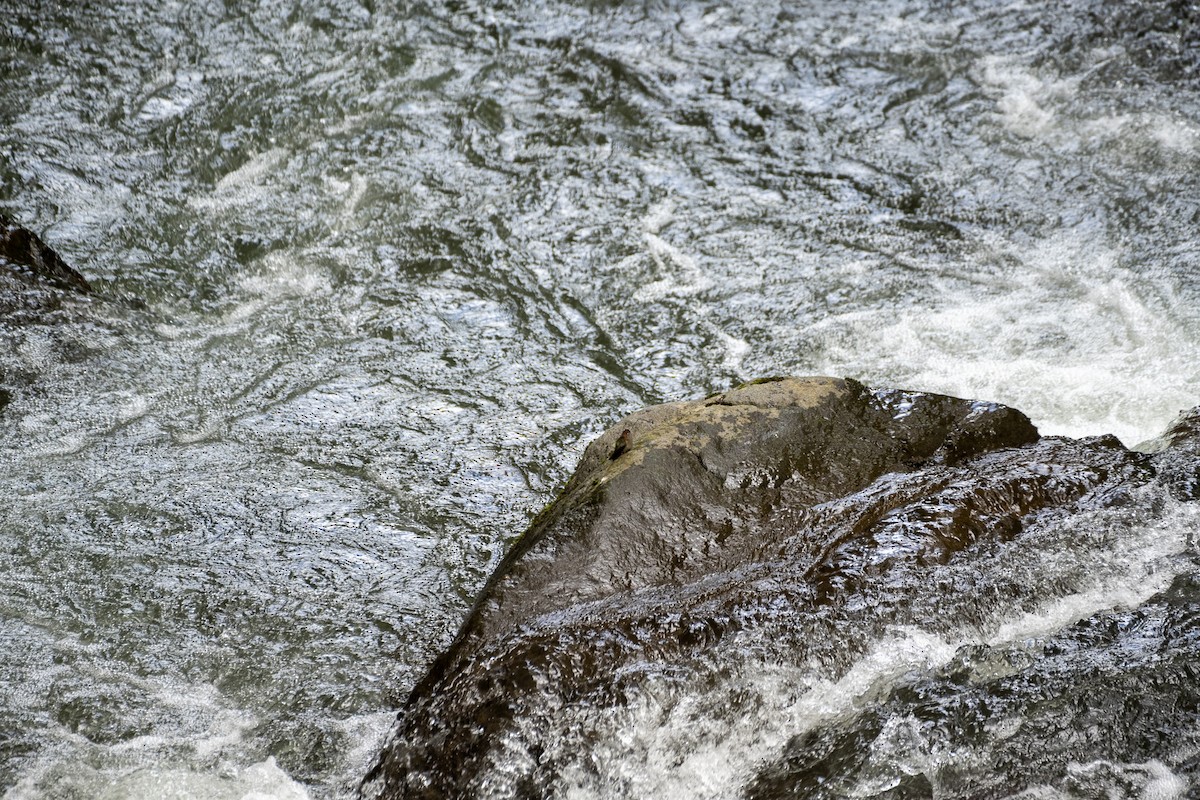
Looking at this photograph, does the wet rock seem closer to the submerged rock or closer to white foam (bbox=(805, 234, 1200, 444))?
the submerged rock

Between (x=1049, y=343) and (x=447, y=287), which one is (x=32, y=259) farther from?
(x=1049, y=343)

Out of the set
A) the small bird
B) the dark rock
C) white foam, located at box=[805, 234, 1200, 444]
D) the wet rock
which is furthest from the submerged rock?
the dark rock

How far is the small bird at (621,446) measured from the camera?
3284 millimetres

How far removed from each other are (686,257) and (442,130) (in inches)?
73.9

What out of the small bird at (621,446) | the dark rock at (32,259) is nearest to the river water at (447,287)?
the dark rock at (32,259)

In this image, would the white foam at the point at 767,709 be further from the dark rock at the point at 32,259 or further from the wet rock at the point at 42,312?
the dark rock at the point at 32,259

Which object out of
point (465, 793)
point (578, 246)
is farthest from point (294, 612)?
point (578, 246)

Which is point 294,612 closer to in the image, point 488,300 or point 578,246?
point 488,300

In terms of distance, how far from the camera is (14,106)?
20.3ft

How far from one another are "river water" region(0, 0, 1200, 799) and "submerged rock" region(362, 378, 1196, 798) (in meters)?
0.08

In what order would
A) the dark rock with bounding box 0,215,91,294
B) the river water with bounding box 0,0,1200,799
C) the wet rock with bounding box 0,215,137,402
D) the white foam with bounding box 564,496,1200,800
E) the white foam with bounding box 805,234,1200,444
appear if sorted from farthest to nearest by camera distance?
the dark rock with bounding box 0,215,91,294, the wet rock with bounding box 0,215,137,402, the white foam with bounding box 805,234,1200,444, the river water with bounding box 0,0,1200,799, the white foam with bounding box 564,496,1200,800

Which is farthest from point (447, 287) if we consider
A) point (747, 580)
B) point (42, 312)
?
point (747, 580)

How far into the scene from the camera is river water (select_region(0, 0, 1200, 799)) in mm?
3039

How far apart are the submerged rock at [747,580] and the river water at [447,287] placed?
0.26 ft
